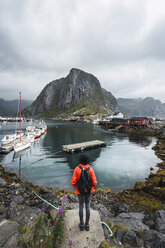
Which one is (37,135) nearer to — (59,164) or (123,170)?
(59,164)

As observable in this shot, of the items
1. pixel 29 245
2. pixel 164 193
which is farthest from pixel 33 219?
pixel 164 193

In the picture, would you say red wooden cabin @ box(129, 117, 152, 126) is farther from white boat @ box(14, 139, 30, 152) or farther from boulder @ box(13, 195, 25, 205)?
boulder @ box(13, 195, 25, 205)

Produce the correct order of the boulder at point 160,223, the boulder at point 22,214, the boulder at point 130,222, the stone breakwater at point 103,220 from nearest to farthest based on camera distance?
the stone breakwater at point 103,220 < the boulder at point 22,214 < the boulder at point 160,223 < the boulder at point 130,222

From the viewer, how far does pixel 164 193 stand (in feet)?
41.8

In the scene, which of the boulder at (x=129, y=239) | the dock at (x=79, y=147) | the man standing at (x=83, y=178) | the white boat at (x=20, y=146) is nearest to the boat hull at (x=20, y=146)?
the white boat at (x=20, y=146)

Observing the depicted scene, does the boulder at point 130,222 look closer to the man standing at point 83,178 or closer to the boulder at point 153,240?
the boulder at point 153,240

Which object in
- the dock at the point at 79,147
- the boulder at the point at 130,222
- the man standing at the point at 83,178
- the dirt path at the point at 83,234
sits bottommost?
the dock at the point at 79,147

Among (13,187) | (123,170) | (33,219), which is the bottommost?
(123,170)

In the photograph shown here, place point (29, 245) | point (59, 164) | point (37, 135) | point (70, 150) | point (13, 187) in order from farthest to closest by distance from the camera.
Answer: point (37, 135) < point (70, 150) < point (59, 164) < point (13, 187) < point (29, 245)

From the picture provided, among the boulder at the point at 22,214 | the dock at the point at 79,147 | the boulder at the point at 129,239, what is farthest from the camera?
the dock at the point at 79,147

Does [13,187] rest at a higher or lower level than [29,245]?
lower

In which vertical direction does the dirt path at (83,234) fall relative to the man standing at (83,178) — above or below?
below

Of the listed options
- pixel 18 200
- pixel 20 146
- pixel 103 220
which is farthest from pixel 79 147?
pixel 103 220

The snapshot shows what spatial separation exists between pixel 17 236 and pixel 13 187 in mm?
5957
